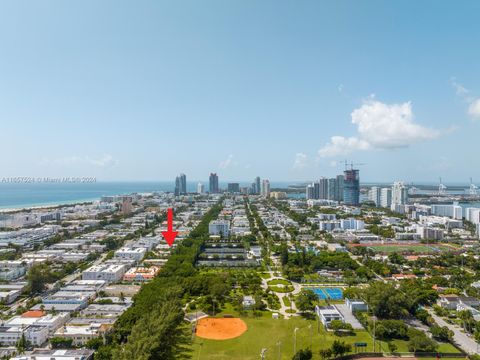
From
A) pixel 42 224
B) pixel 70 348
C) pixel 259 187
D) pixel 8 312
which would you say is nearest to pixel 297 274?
pixel 70 348

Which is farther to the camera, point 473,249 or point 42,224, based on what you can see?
point 42,224

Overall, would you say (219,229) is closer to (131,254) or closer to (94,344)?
(131,254)

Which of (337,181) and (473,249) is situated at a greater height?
(337,181)

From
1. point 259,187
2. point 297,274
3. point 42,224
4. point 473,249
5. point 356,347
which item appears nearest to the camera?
point 356,347

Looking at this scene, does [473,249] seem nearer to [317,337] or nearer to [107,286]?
[317,337]

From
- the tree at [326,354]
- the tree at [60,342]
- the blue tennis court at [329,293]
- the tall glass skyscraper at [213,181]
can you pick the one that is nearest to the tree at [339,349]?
the tree at [326,354]

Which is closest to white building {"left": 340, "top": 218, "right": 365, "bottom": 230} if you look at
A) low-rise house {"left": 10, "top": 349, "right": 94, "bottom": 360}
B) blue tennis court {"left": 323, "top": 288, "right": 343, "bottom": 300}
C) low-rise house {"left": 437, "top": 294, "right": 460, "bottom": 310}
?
blue tennis court {"left": 323, "top": 288, "right": 343, "bottom": 300}

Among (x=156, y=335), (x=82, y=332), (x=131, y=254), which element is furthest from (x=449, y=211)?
(x=82, y=332)
